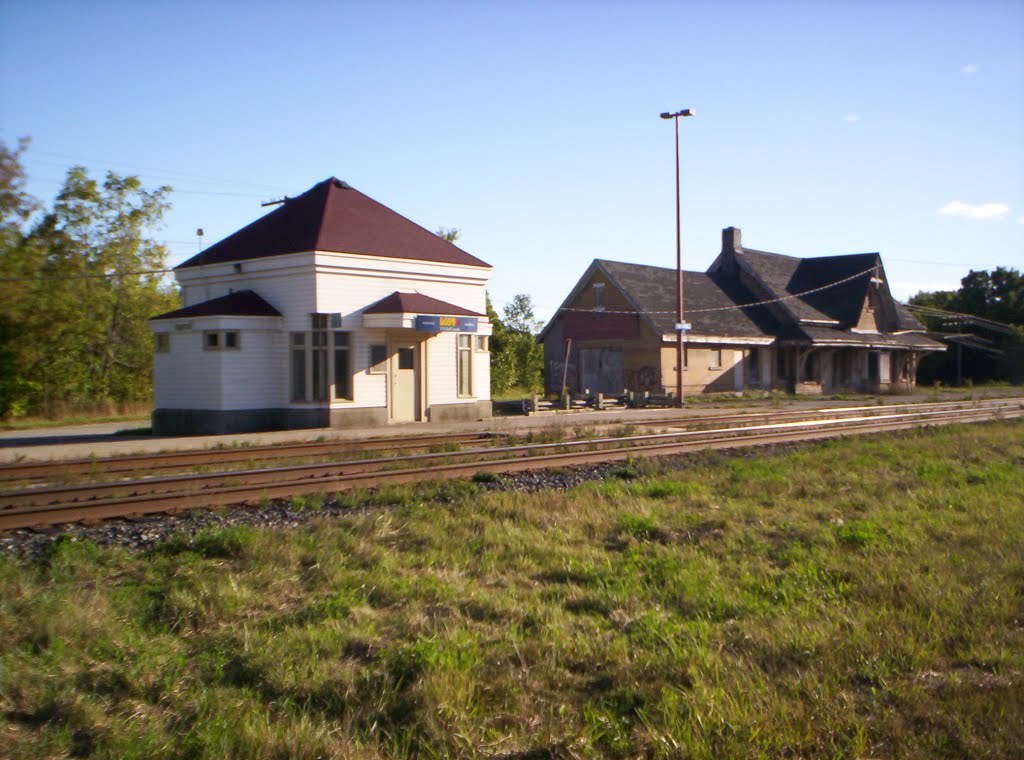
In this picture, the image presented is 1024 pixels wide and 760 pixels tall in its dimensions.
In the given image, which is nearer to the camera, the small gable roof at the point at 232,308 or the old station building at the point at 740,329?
the small gable roof at the point at 232,308

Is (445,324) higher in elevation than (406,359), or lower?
higher

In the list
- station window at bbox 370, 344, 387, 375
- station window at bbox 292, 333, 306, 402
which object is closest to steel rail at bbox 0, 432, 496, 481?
station window at bbox 370, 344, 387, 375

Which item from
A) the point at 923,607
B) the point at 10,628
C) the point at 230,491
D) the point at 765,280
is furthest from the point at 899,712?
the point at 765,280

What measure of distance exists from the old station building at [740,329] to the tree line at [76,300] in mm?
17934

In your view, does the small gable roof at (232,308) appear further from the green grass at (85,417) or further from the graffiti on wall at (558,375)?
the graffiti on wall at (558,375)

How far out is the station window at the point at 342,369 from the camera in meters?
24.3

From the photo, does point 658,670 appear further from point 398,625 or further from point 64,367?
point 64,367

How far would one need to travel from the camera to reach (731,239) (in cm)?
5334

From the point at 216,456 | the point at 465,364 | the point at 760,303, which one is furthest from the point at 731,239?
the point at 216,456

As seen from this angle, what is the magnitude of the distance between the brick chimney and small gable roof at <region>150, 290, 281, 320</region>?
3463cm

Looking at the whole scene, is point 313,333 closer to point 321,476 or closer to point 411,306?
point 411,306

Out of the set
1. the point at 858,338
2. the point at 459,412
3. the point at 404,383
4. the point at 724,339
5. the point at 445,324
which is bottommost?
the point at 459,412

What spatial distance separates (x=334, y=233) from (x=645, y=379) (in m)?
20.4

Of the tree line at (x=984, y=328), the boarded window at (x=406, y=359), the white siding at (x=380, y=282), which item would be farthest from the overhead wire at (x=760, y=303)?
the boarded window at (x=406, y=359)
